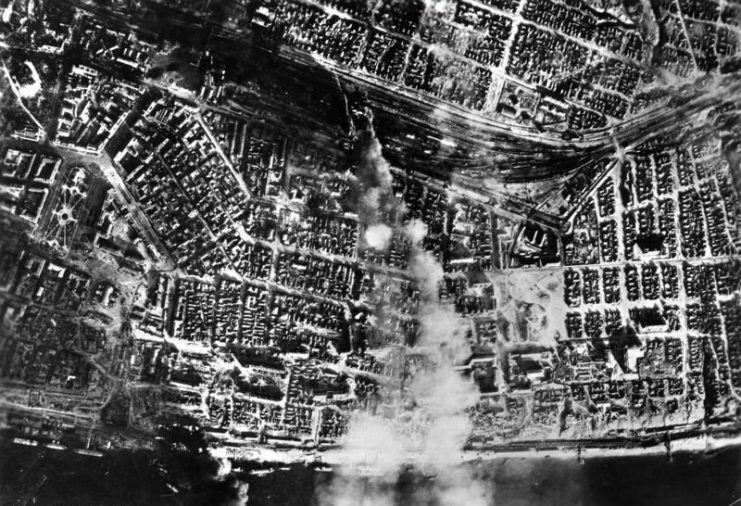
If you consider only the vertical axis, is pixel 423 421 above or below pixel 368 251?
below

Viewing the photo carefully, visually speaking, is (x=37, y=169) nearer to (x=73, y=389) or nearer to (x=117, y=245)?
(x=117, y=245)

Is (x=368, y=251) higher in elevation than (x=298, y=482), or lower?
higher

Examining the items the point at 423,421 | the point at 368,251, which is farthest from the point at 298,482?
the point at 368,251

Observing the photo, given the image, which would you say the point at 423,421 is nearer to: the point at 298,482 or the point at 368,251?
the point at 298,482

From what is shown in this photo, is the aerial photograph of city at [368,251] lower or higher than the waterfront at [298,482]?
higher

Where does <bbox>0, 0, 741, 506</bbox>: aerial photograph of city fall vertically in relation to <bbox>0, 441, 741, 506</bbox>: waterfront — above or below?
above

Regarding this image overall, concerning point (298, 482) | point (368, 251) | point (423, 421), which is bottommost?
point (298, 482)

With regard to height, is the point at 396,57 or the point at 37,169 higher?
the point at 396,57

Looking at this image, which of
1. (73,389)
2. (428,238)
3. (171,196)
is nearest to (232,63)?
(171,196)
